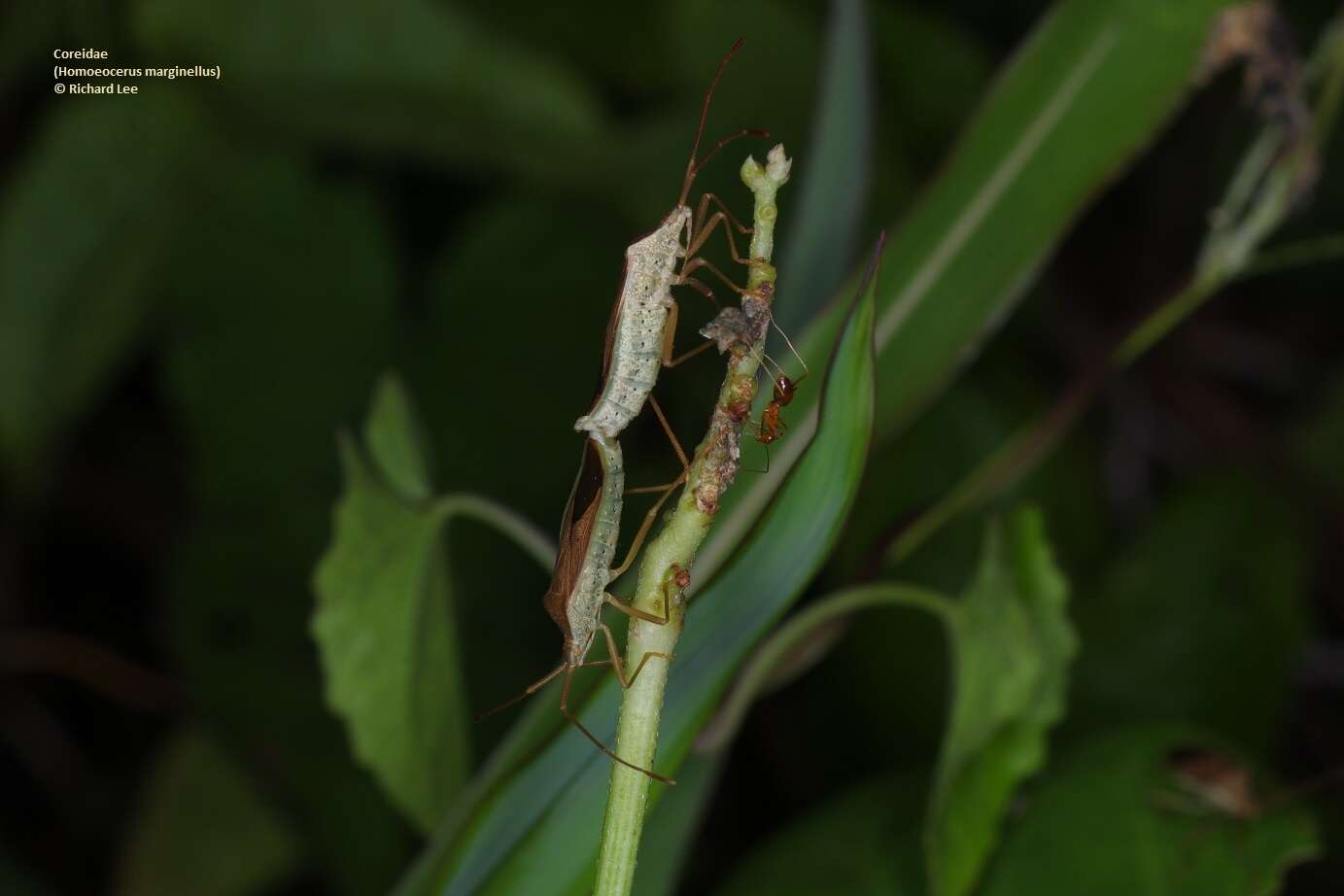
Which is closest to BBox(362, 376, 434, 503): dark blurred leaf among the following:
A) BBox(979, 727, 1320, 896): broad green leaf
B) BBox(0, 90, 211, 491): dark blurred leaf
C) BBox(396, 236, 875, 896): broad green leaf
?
BBox(396, 236, 875, 896): broad green leaf

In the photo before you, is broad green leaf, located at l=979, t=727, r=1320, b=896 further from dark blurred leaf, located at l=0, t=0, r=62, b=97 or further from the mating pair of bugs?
dark blurred leaf, located at l=0, t=0, r=62, b=97

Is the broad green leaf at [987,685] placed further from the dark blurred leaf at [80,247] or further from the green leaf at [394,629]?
the dark blurred leaf at [80,247]

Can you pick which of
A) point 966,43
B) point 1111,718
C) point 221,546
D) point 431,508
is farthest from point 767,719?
point 966,43

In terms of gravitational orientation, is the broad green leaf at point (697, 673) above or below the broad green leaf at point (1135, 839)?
above

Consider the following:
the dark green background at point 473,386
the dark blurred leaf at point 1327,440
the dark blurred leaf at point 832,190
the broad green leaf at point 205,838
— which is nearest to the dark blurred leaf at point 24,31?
the dark green background at point 473,386

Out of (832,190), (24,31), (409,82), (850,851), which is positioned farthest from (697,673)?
(24,31)

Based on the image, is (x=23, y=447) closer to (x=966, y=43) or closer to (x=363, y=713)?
(x=363, y=713)

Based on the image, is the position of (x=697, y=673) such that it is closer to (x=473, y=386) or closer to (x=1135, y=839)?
(x=1135, y=839)
